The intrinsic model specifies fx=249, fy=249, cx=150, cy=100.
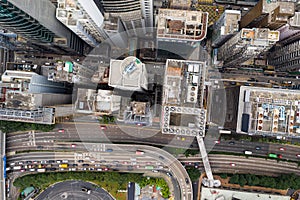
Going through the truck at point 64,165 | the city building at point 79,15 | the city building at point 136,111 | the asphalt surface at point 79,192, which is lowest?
the asphalt surface at point 79,192

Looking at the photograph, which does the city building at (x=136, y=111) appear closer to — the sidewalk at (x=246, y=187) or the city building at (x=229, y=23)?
the city building at (x=229, y=23)

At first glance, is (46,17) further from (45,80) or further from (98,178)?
(98,178)

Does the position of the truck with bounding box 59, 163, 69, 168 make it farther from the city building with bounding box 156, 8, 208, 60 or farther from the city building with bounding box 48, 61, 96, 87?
the city building with bounding box 156, 8, 208, 60

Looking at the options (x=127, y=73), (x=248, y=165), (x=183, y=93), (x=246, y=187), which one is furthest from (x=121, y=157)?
(x=127, y=73)

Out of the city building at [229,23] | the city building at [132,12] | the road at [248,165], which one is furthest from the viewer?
the road at [248,165]

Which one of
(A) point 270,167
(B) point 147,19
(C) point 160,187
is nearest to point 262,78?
(A) point 270,167

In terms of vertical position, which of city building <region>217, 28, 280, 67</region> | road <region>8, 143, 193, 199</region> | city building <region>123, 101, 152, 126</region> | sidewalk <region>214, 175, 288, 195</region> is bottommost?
sidewalk <region>214, 175, 288, 195</region>

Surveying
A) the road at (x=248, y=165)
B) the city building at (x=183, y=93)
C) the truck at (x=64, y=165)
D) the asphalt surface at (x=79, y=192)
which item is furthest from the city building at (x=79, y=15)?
the asphalt surface at (x=79, y=192)

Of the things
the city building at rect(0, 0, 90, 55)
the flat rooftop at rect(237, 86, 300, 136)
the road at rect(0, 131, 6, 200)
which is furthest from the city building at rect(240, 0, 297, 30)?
the road at rect(0, 131, 6, 200)
